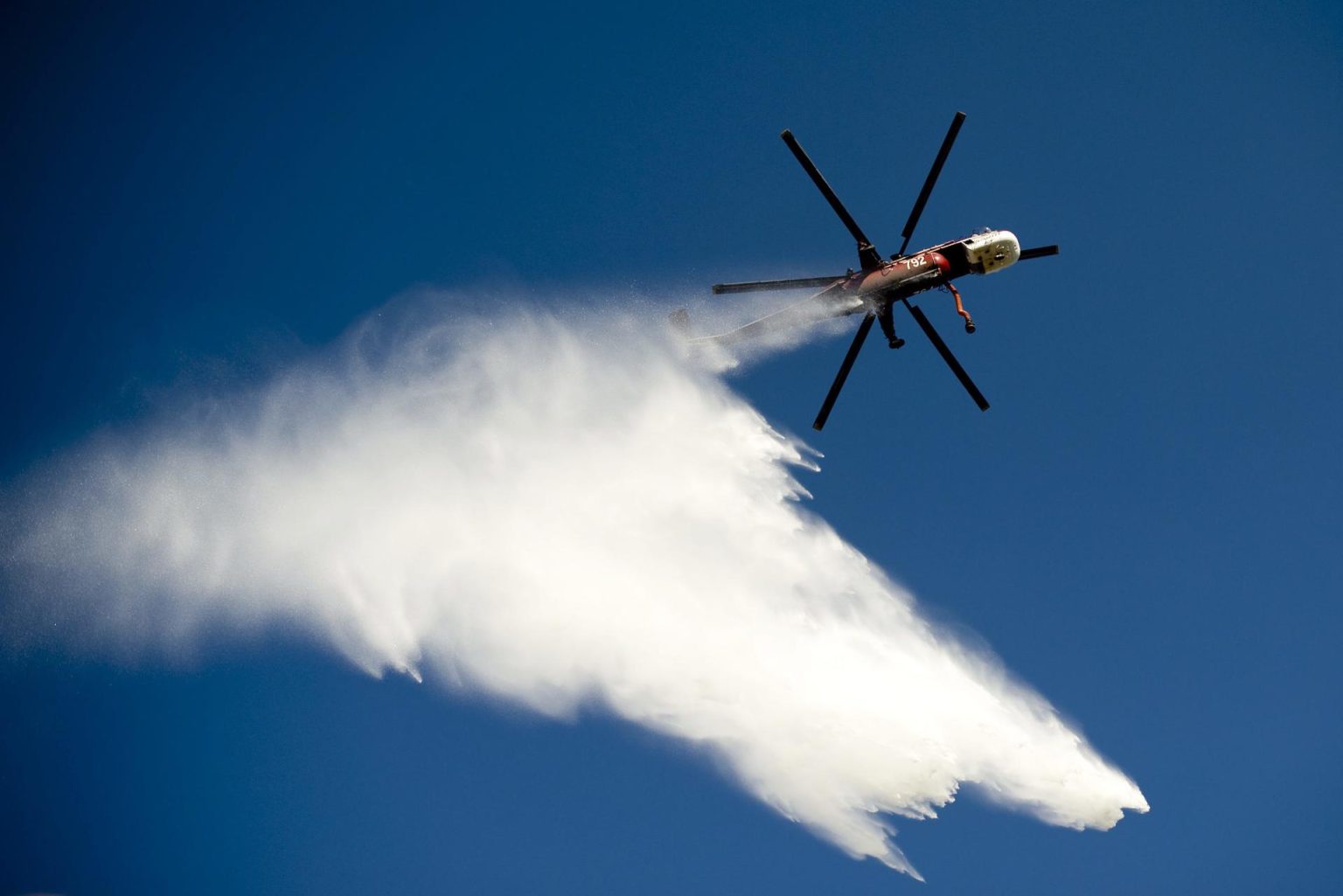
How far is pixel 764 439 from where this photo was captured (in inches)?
1201

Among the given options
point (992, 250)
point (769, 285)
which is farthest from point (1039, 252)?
point (769, 285)

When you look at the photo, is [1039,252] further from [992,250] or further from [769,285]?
[769,285]

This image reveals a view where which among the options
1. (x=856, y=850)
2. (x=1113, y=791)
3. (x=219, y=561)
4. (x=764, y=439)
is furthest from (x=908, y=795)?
(x=219, y=561)

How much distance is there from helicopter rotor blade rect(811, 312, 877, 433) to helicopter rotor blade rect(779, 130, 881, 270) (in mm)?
1451

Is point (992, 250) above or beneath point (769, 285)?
above

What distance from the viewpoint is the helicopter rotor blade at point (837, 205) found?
752 inches

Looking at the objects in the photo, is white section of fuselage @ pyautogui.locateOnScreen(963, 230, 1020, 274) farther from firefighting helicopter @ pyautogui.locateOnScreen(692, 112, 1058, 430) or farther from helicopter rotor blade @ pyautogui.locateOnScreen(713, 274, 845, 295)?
helicopter rotor blade @ pyautogui.locateOnScreen(713, 274, 845, 295)

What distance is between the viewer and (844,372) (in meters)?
21.5

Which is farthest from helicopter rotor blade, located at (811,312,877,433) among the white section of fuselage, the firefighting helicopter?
the white section of fuselage

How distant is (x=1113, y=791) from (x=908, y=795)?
23.9ft

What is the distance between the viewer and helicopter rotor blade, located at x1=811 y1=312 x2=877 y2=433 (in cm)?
2144

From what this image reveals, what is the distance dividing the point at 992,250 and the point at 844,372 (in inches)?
209

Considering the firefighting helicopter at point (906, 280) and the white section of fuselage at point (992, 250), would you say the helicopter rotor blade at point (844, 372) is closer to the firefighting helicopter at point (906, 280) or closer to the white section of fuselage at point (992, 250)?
the firefighting helicopter at point (906, 280)

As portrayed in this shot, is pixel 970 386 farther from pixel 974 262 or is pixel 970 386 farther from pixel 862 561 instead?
pixel 862 561
